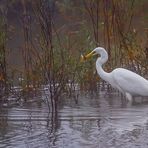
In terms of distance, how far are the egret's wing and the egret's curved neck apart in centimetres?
20

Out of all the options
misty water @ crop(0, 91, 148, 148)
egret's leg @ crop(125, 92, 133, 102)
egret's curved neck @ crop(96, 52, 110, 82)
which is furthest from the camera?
egret's curved neck @ crop(96, 52, 110, 82)

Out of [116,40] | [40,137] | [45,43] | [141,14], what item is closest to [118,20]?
[116,40]

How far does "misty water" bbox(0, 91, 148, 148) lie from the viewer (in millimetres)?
7328

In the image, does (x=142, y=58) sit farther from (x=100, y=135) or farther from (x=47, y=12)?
(x=100, y=135)

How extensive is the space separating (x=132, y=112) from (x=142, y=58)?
196cm

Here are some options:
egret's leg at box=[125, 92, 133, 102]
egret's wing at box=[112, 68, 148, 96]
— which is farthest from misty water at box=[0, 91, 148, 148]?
egret's wing at box=[112, 68, 148, 96]

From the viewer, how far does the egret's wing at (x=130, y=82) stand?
1094 centimetres

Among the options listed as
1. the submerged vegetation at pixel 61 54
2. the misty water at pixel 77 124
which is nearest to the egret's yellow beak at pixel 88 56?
the submerged vegetation at pixel 61 54

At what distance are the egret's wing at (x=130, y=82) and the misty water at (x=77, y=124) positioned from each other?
31 cm

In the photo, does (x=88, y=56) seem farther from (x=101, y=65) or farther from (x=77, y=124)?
(x=77, y=124)

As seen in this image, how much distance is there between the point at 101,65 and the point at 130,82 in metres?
0.82

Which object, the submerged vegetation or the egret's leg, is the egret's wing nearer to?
the egret's leg

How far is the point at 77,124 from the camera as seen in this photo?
27.6 feet

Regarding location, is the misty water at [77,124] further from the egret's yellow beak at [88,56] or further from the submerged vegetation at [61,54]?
the egret's yellow beak at [88,56]
